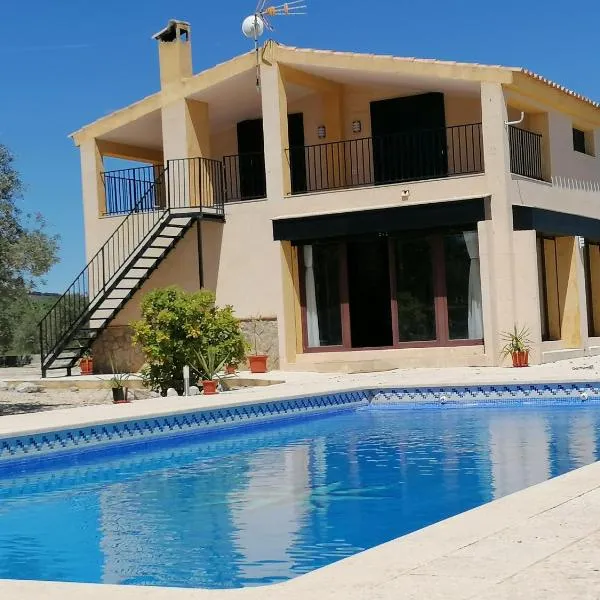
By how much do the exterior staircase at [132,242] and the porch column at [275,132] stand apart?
5.08 ft

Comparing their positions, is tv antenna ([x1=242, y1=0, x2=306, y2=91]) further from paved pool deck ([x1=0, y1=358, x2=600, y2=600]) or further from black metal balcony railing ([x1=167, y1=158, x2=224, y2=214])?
paved pool deck ([x1=0, y1=358, x2=600, y2=600])

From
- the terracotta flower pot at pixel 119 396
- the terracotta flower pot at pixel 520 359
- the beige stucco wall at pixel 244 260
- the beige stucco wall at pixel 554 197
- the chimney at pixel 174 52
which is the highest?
the chimney at pixel 174 52

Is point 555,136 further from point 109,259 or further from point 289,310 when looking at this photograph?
point 109,259

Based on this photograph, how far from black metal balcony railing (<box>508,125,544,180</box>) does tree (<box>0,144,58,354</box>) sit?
8443 millimetres

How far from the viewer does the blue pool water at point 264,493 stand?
6328 millimetres

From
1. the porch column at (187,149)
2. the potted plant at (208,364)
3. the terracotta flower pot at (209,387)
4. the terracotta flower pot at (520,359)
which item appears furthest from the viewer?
the porch column at (187,149)

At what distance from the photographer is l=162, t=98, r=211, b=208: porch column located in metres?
22.0

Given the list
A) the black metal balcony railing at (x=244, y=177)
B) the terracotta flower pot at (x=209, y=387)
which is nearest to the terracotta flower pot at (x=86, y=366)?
the black metal balcony railing at (x=244, y=177)

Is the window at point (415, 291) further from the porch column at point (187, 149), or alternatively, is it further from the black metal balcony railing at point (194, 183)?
the porch column at point (187, 149)

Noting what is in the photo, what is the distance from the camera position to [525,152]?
1989 centimetres

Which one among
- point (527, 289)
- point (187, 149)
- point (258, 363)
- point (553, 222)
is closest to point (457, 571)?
point (527, 289)

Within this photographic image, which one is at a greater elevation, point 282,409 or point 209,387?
point 209,387

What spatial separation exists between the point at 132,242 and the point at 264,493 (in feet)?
49.5

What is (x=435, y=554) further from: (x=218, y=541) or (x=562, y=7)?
(x=562, y=7)
